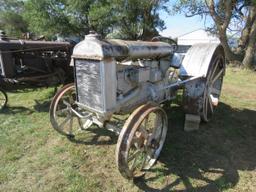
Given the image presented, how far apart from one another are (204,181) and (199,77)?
1.42m

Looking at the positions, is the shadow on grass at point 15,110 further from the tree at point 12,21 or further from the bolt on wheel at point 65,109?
the tree at point 12,21

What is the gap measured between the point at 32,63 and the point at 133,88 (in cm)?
299

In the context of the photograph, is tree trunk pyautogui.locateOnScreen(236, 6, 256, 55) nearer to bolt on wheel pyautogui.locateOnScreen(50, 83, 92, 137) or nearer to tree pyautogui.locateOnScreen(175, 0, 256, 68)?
tree pyautogui.locateOnScreen(175, 0, 256, 68)

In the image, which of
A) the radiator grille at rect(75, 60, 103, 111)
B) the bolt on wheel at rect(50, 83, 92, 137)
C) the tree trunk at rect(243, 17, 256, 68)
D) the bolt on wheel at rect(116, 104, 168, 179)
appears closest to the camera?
the bolt on wheel at rect(116, 104, 168, 179)

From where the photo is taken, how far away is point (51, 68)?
5.35 meters

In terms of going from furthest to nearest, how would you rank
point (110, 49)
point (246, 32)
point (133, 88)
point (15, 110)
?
point (246, 32) < point (15, 110) < point (133, 88) < point (110, 49)

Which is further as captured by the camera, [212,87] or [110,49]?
[212,87]

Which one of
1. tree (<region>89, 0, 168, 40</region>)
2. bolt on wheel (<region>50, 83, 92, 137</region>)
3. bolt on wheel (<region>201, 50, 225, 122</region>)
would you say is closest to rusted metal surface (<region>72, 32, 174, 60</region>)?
bolt on wheel (<region>50, 83, 92, 137</region>)

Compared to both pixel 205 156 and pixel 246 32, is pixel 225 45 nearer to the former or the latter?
pixel 246 32

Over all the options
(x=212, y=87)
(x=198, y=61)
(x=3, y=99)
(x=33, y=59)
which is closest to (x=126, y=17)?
(x=33, y=59)

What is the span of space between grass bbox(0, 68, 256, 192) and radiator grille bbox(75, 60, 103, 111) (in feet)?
2.58

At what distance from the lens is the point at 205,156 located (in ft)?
9.95

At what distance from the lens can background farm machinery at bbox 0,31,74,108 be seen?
4.54 m

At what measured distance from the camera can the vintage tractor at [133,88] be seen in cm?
240
